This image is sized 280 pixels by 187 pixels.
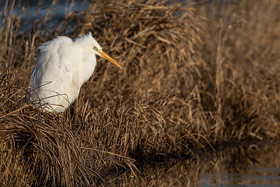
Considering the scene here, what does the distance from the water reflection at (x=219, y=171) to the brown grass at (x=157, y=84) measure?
0.55 ft

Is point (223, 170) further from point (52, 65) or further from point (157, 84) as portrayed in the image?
point (52, 65)

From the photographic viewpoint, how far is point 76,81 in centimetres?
618

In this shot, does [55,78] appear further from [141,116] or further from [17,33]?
[17,33]

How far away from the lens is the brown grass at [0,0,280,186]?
5.83 metres

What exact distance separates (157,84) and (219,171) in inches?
68.4

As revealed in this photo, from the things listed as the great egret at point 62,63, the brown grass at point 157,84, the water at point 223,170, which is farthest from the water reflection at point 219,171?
the great egret at point 62,63

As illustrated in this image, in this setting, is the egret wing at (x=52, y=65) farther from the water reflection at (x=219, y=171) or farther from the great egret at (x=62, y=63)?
the water reflection at (x=219, y=171)

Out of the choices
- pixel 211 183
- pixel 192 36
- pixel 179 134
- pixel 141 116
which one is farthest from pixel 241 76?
pixel 211 183

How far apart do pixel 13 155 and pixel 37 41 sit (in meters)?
3.16

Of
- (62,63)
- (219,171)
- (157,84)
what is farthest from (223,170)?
(62,63)

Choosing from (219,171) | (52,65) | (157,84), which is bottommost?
(219,171)

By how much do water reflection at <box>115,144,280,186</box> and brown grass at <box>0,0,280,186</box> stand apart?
17 centimetres

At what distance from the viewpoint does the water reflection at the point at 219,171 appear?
17.4ft

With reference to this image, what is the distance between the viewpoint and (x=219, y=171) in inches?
230
